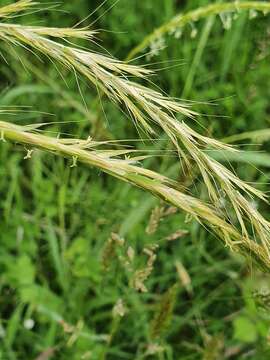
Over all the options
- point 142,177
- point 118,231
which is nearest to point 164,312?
point 118,231

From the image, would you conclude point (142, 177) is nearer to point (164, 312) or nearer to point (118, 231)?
point (164, 312)

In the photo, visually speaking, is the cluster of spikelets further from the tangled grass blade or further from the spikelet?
the spikelet

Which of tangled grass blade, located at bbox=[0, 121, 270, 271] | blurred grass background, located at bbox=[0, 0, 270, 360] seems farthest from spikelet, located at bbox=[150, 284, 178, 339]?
tangled grass blade, located at bbox=[0, 121, 270, 271]

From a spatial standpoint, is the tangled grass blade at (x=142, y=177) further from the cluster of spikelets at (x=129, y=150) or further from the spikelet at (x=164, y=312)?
the spikelet at (x=164, y=312)

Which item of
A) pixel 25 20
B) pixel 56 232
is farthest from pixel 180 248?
pixel 25 20

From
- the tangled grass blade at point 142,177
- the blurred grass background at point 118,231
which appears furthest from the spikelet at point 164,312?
the tangled grass blade at point 142,177

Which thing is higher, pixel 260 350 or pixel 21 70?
pixel 21 70

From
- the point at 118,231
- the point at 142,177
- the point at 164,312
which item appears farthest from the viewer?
the point at 118,231

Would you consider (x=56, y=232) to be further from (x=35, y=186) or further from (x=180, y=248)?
(x=180, y=248)
